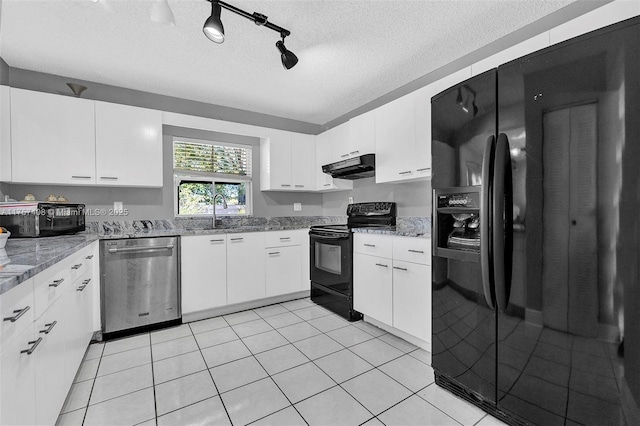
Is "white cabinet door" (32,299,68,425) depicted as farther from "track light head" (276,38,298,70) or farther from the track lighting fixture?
"track light head" (276,38,298,70)

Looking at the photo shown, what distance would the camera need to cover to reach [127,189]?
10.3ft

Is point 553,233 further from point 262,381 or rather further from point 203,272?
point 203,272

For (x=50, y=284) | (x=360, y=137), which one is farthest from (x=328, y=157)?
(x=50, y=284)

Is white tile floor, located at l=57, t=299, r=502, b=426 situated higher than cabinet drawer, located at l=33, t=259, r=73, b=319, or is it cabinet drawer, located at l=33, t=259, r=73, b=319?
cabinet drawer, located at l=33, t=259, r=73, b=319

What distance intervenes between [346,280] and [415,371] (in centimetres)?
112

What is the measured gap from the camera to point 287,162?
3.87 m

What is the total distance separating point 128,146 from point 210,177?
0.96m

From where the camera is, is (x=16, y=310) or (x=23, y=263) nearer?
(x=16, y=310)

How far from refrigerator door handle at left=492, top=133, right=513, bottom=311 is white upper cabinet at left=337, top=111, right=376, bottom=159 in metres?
1.79

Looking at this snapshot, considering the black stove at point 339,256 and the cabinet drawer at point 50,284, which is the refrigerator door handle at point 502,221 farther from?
the cabinet drawer at point 50,284

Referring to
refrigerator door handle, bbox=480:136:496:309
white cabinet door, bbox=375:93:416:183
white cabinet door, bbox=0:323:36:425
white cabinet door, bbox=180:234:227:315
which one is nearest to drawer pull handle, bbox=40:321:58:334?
white cabinet door, bbox=0:323:36:425

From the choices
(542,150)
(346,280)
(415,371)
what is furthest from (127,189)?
(542,150)

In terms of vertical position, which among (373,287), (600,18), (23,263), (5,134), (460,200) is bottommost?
(373,287)

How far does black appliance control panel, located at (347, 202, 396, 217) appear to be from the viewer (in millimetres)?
3221
